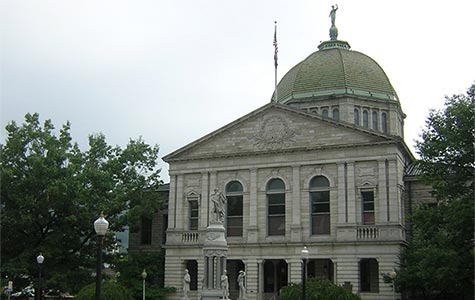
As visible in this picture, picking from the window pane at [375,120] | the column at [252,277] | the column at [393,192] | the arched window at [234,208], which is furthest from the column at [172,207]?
the window pane at [375,120]

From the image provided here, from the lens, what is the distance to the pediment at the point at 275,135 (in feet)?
143

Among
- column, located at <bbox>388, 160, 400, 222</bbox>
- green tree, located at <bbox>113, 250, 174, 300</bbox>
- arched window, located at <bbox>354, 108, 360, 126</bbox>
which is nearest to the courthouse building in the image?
column, located at <bbox>388, 160, 400, 222</bbox>

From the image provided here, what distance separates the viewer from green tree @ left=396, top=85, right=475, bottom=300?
3328 cm

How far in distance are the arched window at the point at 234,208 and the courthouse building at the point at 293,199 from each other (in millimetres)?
72

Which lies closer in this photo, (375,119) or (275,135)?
(275,135)

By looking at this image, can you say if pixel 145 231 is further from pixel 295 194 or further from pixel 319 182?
pixel 319 182

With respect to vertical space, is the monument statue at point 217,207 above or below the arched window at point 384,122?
below

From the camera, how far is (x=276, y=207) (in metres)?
45.1

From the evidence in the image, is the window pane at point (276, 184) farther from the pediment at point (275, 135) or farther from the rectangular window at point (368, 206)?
the rectangular window at point (368, 206)

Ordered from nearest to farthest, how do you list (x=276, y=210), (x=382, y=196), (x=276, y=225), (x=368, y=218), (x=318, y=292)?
(x=318, y=292), (x=382, y=196), (x=368, y=218), (x=276, y=225), (x=276, y=210)

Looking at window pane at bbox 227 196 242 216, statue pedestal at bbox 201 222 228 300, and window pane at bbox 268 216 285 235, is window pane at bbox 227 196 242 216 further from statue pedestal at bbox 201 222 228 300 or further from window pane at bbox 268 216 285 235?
statue pedestal at bbox 201 222 228 300

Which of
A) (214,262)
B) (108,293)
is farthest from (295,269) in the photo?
(214,262)

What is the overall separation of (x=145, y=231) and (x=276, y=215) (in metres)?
13.1

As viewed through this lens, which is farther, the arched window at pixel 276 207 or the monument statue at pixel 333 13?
the monument statue at pixel 333 13
